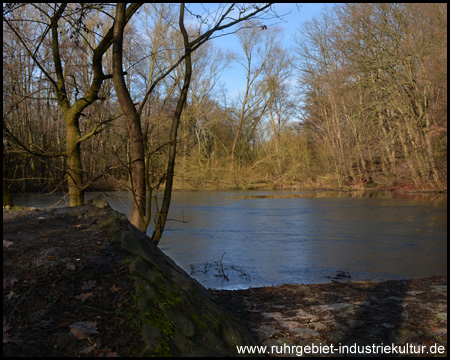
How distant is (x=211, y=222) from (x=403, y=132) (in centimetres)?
1399

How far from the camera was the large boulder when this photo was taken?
2.22 m

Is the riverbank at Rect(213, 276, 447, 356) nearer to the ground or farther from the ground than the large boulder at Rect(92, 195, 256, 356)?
nearer to the ground

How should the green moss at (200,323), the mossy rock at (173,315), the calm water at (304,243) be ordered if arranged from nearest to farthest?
the mossy rock at (173,315)
the green moss at (200,323)
the calm water at (304,243)

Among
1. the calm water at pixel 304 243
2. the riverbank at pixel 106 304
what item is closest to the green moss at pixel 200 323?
the riverbank at pixel 106 304

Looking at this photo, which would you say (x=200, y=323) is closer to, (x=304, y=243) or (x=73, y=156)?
(x=73, y=156)

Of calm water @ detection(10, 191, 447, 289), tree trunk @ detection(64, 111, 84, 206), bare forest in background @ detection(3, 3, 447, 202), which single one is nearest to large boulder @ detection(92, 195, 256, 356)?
calm water @ detection(10, 191, 447, 289)

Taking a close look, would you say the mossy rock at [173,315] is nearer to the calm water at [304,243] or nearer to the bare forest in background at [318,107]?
the calm water at [304,243]

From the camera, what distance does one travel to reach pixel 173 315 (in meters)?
2.41

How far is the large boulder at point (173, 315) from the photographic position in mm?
2217

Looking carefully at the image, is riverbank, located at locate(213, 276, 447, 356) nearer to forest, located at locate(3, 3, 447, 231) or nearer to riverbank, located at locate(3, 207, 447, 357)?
riverbank, located at locate(3, 207, 447, 357)

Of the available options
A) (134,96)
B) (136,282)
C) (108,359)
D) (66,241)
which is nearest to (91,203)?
(66,241)

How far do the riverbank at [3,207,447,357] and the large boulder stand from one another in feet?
0.23

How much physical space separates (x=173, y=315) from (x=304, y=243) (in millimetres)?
6497

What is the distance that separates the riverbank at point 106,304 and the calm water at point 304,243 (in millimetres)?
1469
